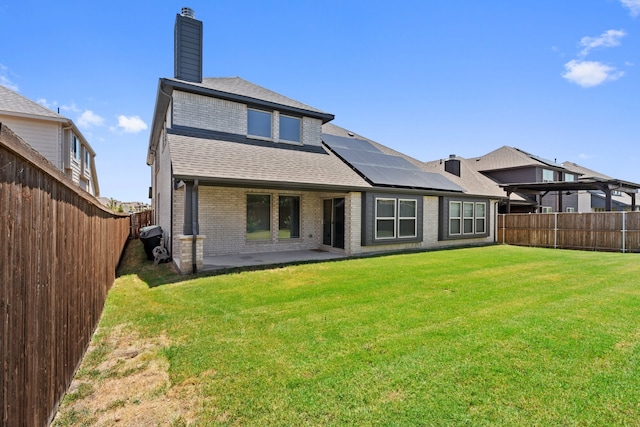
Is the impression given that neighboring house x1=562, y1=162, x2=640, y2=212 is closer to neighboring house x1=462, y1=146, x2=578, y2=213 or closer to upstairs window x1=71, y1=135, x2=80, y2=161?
neighboring house x1=462, y1=146, x2=578, y2=213

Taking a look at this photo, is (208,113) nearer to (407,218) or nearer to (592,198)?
(407,218)

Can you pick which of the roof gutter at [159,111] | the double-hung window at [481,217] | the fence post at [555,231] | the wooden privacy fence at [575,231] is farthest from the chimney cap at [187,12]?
the fence post at [555,231]

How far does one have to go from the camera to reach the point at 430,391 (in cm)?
280

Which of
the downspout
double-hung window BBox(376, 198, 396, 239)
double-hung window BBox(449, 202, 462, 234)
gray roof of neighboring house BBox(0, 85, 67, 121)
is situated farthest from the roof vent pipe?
gray roof of neighboring house BBox(0, 85, 67, 121)

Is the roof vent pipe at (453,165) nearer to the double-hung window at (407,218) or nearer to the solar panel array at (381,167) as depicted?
the solar panel array at (381,167)

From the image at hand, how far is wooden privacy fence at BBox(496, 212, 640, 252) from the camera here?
13.6 m

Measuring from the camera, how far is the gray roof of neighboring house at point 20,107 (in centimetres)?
1309

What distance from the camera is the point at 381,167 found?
14180 millimetres

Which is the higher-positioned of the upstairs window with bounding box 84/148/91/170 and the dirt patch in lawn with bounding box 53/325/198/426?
the upstairs window with bounding box 84/148/91/170

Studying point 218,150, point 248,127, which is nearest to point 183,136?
point 218,150

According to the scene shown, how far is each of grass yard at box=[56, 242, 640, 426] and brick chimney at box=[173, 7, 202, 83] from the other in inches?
326

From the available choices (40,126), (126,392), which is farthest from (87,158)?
(126,392)

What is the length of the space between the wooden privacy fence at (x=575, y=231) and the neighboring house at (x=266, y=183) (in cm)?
436

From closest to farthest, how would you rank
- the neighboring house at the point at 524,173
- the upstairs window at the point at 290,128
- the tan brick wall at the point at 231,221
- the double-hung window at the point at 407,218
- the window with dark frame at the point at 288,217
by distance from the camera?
the tan brick wall at the point at 231,221
the window with dark frame at the point at 288,217
the upstairs window at the point at 290,128
the double-hung window at the point at 407,218
the neighboring house at the point at 524,173
